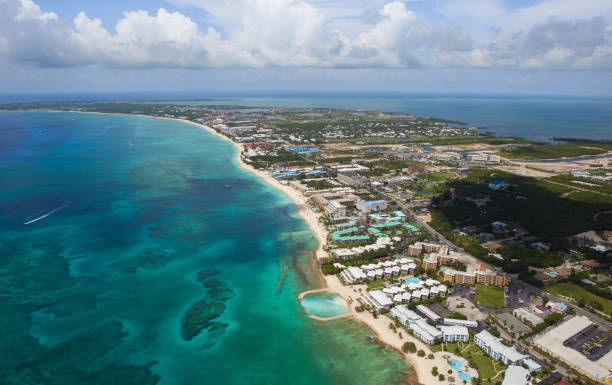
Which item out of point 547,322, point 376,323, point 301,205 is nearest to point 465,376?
point 376,323

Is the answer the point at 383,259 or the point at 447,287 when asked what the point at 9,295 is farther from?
the point at 447,287

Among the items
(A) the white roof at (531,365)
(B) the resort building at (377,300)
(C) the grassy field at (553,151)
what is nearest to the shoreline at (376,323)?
(B) the resort building at (377,300)

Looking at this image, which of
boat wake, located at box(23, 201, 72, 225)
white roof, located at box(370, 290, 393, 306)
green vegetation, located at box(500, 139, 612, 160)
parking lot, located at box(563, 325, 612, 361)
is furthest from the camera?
green vegetation, located at box(500, 139, 612, 160)

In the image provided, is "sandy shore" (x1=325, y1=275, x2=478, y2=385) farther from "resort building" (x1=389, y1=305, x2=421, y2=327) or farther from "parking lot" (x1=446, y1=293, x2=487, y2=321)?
"parking lot" (x1=446, y1=293, x2=487, y2=321)

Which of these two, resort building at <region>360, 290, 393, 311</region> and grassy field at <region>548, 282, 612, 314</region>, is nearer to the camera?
resort building at <region>360, 290, 393, 311</region>

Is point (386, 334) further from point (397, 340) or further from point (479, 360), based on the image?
point (479, 360)

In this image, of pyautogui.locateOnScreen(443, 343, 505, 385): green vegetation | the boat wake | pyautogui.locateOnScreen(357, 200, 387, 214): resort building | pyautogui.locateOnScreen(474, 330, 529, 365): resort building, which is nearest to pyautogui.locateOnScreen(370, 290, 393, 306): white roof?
pyautogui.locateOnScreen(443, 343, 505, 385): green vegetation
